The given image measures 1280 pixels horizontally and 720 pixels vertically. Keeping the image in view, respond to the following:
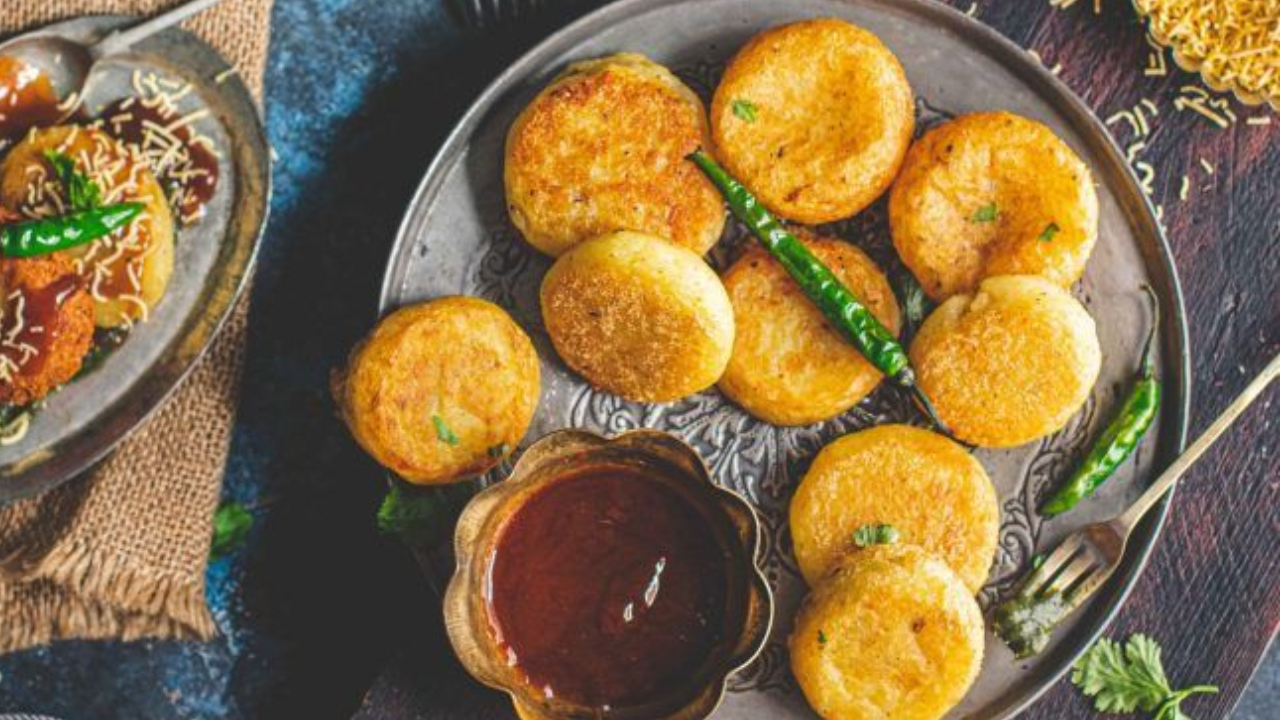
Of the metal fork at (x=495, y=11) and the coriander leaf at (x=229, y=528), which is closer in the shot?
the metal fork at (x=495, y=11)

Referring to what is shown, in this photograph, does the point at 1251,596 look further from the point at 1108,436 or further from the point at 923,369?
the point at 923,369

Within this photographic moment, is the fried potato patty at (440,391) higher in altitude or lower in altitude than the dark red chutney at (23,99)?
lower

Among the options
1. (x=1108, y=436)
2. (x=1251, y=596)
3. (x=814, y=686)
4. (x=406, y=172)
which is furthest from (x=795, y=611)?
(x=406, y=172)

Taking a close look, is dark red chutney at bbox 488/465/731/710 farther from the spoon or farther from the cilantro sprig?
the spoon

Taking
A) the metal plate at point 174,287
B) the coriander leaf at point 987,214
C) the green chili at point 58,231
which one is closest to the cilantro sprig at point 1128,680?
the coriander leaf at point 987,214

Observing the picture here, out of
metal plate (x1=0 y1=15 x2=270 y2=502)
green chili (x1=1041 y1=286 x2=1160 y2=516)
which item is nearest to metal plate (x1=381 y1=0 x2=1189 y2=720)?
green chili (x1=1041 y1=286 x2=1160 y2=516)

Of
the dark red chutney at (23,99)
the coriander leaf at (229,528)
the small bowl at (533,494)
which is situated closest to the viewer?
the small bowl at (533,494)

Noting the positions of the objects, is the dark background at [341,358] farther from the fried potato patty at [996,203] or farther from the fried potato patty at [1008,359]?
the fried potato patty at [1008,359]

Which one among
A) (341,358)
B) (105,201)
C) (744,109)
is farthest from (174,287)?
(744,109)
